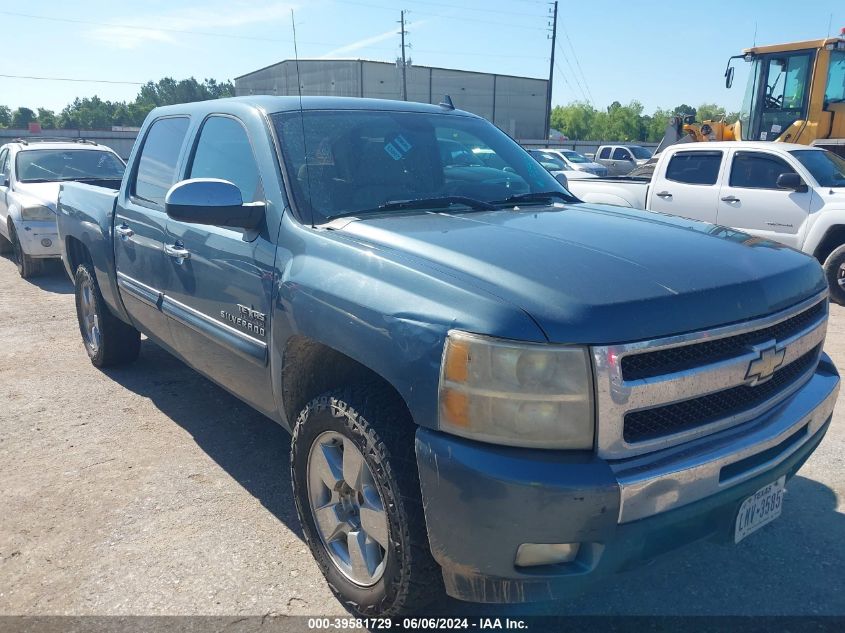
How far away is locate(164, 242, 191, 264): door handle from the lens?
346cm

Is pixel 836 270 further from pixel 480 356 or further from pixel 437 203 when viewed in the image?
pixel 480 356

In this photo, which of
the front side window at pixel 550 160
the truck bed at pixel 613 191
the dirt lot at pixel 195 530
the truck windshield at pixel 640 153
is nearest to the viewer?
the dirt lot at pixel 195 530

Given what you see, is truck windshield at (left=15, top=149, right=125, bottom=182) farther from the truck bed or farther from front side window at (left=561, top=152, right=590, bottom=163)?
front side window at (left=561, top=152, right=590, bottom=163)

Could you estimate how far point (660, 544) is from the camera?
2078 millimetres

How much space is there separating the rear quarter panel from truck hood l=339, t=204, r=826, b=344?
2.51m

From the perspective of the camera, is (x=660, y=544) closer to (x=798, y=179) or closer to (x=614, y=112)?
(x=798, y=179)

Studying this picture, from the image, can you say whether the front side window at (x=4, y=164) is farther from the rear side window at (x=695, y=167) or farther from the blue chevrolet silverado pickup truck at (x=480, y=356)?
the rear side window at (x=695, y=167)

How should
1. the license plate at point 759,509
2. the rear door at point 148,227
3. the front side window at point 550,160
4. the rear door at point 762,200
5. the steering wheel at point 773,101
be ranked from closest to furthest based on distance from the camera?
the license plate at point 759,509 → the rear door at point 148,227 → the rear door at point 762,200 → the steering wheel at point 773,101 → the front side window at point 550,160

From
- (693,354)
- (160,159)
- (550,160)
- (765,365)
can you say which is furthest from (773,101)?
(693,354)

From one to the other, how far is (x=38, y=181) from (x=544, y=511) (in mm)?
9870

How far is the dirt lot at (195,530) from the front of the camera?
2688 mm

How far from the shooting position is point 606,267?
7.39 feet

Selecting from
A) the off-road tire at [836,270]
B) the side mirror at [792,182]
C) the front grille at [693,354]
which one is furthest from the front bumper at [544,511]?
the side mirror at [792,182]

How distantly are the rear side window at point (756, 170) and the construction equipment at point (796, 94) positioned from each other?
4.04m
